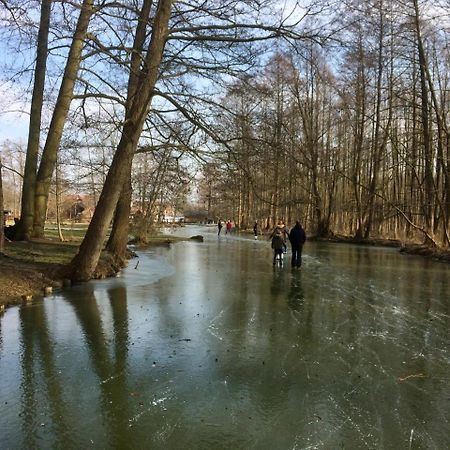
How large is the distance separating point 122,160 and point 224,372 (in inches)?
331

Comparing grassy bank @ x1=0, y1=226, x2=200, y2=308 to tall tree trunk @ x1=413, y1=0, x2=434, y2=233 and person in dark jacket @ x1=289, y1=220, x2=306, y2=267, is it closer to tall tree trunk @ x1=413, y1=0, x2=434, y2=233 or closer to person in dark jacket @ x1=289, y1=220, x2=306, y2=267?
person in dark jacket @ x1=289, y1=220, x2=306, y2=267

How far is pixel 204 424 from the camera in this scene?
4.66m

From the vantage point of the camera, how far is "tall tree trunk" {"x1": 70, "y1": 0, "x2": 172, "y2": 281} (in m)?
13.2

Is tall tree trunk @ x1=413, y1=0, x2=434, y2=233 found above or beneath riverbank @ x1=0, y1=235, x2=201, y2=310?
above

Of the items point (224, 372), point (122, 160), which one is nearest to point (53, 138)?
point (122, 160)

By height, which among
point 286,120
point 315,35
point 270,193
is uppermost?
point 315,35

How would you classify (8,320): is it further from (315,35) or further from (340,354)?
(315,35)

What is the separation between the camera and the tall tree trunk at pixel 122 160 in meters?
13.2

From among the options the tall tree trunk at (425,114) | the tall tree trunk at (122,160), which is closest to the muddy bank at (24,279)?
the tall tree trunk at (122,160)

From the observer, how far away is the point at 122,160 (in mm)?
13227

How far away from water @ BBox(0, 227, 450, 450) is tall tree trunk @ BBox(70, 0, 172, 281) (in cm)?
151

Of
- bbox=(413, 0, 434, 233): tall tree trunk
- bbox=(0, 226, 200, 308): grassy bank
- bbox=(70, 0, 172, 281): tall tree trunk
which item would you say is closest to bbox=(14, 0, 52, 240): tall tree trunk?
bbox=(0, 226, 200, 308): grassy bank

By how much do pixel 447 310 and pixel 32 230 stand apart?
1549cm

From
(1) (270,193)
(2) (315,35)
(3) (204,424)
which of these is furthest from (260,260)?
(3) (204,424)
